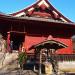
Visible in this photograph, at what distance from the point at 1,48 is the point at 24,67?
12.2 feet

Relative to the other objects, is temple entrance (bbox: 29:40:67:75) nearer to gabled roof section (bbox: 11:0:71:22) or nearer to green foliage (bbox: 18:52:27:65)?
green foliage (bbox: 18:52:27:65)

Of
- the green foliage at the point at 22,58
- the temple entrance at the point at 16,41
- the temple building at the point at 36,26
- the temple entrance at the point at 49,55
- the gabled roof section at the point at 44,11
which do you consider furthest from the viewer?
the temple entrance at the point at 16,41

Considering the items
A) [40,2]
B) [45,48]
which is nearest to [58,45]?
[45,48]

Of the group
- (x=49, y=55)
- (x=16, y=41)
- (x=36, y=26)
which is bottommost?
(x=49, y=55)

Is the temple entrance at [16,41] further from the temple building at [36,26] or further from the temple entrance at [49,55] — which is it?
the temple entrance at [49,55]

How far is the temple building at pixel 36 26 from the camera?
71.9ft

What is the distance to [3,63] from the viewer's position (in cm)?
1922

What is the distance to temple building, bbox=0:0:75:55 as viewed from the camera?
71.9 ft

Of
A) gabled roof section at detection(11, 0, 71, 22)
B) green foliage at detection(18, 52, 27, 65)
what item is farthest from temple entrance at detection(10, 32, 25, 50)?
green foliage at detection(18, 52, 27, 65)

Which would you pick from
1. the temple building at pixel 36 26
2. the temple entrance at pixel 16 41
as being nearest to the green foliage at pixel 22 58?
the temple building at pixel 36 26

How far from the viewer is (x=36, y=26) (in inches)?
924

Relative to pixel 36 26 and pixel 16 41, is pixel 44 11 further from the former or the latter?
pixel 16 41

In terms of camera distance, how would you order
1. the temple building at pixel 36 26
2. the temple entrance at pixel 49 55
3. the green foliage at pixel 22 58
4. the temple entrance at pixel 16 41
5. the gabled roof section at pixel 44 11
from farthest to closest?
the temple entrance at pixel 16 41 < the gabled roof section at pixel 44 11 < the temple building at pixel 36 26 < the green foliage at pixel 22 58 < the temple entrance at pixel 49 55

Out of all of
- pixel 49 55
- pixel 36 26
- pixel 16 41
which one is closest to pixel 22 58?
pixel 49 55
